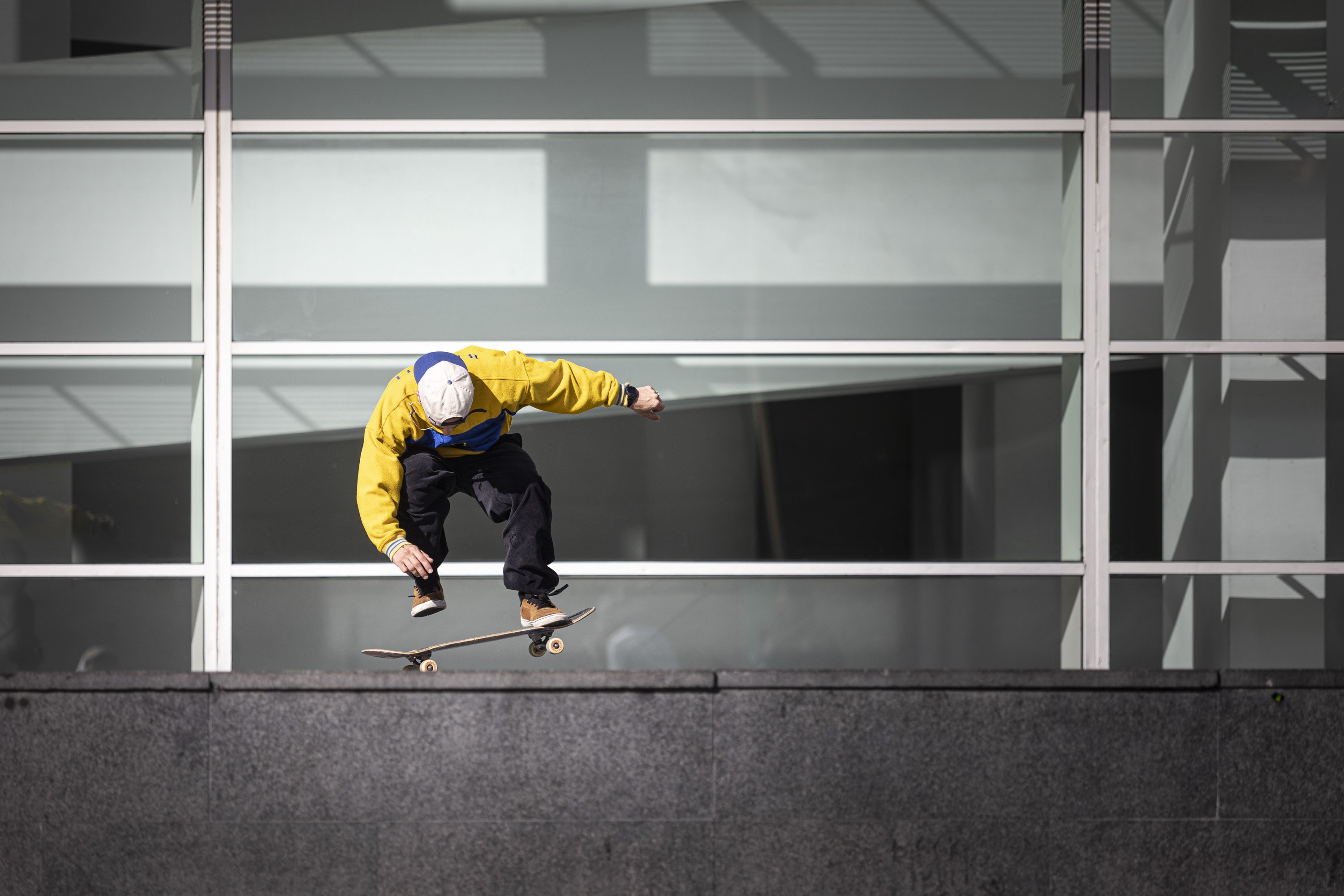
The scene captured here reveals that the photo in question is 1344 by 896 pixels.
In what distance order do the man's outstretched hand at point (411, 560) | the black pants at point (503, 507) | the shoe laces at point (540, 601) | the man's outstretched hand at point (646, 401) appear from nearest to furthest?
the man's outstretched hand at point (411, 560)
the man's outstretched hand at point (646, 401)
the black pants at point (503, 507)
the shoe laces at point (540, 601)

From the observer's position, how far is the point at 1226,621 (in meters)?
6.44

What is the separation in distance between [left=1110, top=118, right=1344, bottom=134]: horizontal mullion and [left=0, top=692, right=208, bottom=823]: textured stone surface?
20.0 ft

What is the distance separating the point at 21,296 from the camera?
6.36 meters

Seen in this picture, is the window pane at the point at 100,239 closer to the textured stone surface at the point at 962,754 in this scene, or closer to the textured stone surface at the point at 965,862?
the textured stone surface at the point at 962,754

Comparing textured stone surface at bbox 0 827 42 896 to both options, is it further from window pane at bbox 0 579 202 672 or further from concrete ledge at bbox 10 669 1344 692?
window pane at bbox 0 579 202 672

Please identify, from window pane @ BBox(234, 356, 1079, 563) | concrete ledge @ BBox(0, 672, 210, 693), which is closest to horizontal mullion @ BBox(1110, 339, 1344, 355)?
window pane @ BBox(234, 356, 1079, 563)

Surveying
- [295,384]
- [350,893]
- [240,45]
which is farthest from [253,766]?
[240,45]

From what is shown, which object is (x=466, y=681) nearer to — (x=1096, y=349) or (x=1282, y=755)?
(x=1096, y=349)

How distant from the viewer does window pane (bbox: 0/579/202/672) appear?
639cm

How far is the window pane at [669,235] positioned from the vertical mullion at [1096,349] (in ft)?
0.32

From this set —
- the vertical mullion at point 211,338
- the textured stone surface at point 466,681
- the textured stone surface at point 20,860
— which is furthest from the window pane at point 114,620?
the textured stone surface at point 20,860

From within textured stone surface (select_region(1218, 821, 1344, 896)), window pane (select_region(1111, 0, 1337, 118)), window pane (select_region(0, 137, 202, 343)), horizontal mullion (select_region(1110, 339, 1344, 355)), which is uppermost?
window pane (select_region(1111, 0, 1337, 118))

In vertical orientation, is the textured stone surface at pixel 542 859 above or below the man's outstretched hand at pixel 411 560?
below

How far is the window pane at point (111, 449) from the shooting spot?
6.36 metres
